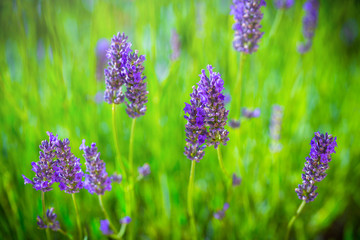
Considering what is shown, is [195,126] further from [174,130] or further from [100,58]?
[100,58]

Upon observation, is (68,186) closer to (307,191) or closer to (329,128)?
(307,191)

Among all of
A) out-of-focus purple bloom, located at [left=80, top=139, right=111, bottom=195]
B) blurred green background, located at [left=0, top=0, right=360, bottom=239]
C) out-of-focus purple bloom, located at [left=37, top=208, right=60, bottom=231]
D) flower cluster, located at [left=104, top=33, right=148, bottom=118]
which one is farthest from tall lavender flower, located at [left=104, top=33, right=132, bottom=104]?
blurred green background, located at [left=0, top=0, right=360, bottom=239]

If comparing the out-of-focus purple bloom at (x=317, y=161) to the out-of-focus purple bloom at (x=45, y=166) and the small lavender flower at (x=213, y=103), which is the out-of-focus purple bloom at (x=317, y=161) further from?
the out-of-focus purple bloom at (x=45, y=166)

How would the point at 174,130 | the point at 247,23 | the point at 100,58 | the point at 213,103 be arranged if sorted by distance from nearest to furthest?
the point at 213,103 → the point at 247,23 → the point at 174,130 → the point at 100,58

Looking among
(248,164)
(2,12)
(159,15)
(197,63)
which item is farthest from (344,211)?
(2,12)

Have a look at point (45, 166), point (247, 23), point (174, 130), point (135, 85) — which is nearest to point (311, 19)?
point (247, 23)

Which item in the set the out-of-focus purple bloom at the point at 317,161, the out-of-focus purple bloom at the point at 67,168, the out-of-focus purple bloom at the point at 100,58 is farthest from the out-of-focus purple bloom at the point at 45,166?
the out-of-focus purple bloom at the point at 100,58

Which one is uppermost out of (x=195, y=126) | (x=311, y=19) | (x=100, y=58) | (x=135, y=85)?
(x=100, y=58)
